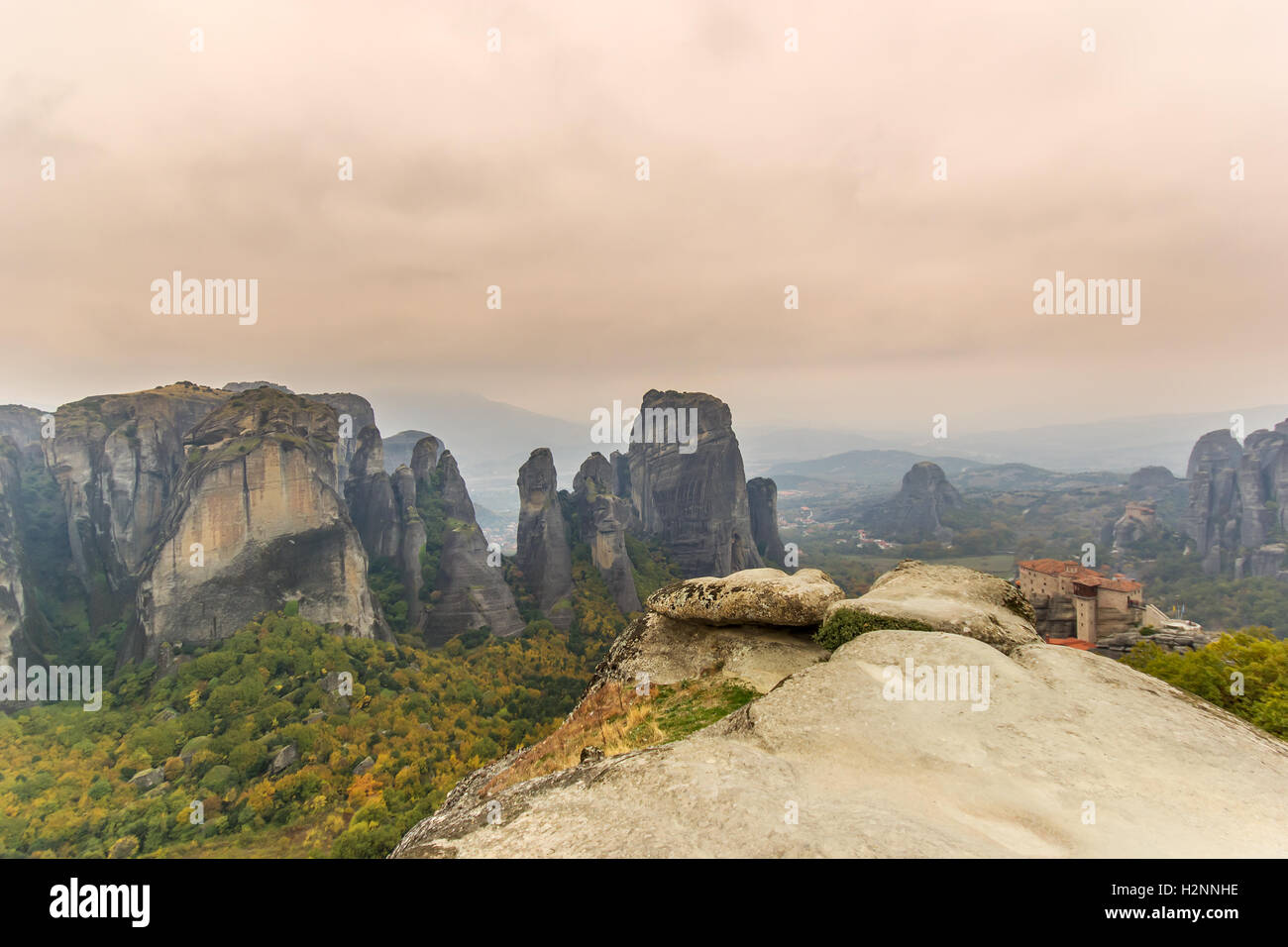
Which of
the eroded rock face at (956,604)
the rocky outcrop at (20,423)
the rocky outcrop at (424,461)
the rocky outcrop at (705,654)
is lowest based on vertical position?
the rocky outcrop at (705,654)

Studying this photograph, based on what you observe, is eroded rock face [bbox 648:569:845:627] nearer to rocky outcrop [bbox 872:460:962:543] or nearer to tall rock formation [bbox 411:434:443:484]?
tall rock formation [bbox 411:434:443:484]

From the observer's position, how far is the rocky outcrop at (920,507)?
5012 inches

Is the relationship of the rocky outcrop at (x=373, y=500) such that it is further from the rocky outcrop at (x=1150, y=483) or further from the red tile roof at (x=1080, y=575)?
the rocky outcrop at (x=1150, y=483)

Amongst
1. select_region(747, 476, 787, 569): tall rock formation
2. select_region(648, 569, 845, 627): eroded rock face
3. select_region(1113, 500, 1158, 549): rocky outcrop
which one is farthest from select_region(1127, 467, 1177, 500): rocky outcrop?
select_region(648, 569, 845, 627): eroded rock face

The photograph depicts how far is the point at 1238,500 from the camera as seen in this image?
80688 mm

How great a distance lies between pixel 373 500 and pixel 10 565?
26.3 m

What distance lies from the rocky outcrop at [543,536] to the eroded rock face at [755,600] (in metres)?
47.5

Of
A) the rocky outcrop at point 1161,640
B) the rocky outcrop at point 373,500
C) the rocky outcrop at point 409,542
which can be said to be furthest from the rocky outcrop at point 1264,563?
the rocky outcrop at point 373,500

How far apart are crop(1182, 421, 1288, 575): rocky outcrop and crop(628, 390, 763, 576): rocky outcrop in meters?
73.8

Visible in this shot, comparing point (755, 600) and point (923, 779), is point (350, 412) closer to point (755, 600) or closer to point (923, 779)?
point (755, 600)

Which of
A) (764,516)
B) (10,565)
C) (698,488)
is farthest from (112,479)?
(764,516)

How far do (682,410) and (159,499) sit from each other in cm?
6219
